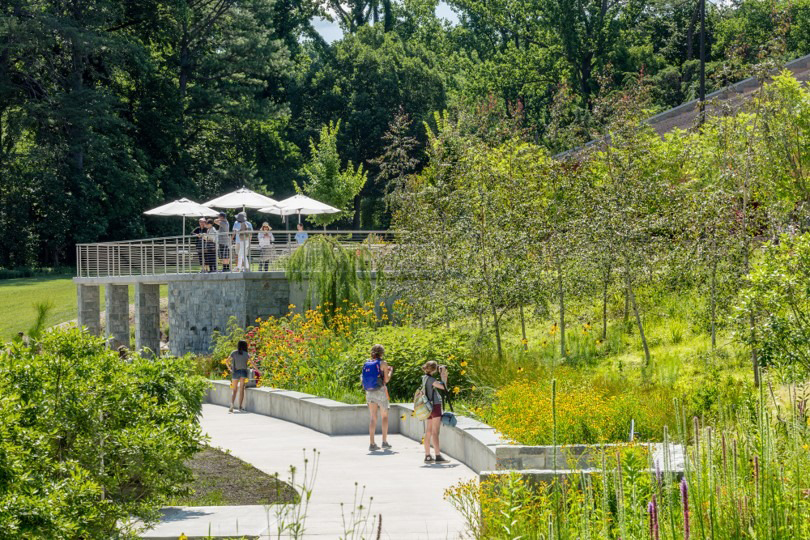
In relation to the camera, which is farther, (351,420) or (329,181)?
(329,181)

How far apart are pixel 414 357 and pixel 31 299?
2604 cm

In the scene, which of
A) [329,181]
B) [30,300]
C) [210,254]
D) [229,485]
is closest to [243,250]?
[210,254]

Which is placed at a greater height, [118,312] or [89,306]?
[89,306]

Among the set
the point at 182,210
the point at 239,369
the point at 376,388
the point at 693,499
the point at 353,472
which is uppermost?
the point at 182,210

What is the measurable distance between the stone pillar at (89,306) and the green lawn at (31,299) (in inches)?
22.4

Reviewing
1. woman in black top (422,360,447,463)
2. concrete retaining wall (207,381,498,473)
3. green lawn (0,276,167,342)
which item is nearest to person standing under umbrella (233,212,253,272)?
concrete retaining wall (207,381,498,473)

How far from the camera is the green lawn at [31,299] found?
115 ft

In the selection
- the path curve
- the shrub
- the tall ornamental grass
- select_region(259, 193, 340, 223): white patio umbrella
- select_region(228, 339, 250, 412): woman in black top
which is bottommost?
the path curve

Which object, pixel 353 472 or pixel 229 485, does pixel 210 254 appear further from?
pixel 229 485

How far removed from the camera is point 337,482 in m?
12.5

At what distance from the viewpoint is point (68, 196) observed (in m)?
47.5

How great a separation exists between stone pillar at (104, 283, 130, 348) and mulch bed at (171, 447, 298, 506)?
23.9 m

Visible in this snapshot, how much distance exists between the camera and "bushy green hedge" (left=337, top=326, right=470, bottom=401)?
57.1 feet

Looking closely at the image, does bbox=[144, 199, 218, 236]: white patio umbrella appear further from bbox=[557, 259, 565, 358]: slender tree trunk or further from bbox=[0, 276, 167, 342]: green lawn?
bbox=[557, 259, 565, 358]: slender tree trunk
